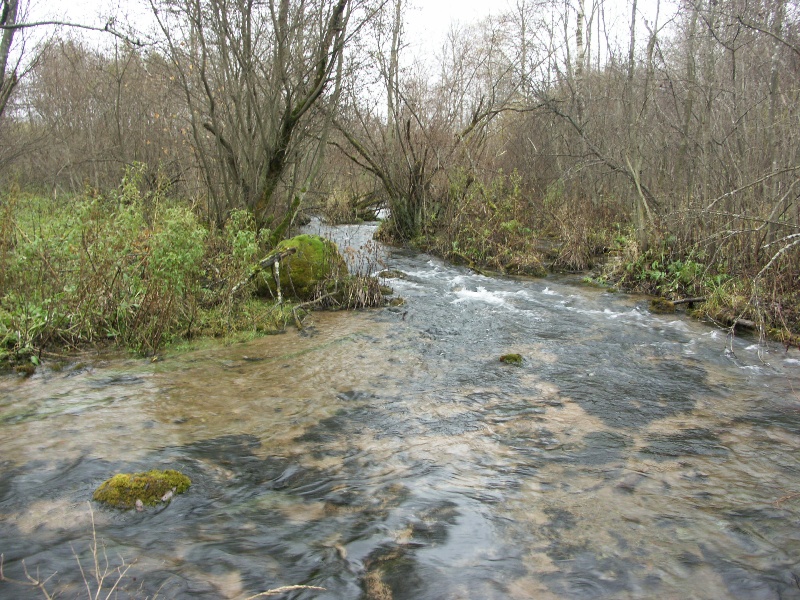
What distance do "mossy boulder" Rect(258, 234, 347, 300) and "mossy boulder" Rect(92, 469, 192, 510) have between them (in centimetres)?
555

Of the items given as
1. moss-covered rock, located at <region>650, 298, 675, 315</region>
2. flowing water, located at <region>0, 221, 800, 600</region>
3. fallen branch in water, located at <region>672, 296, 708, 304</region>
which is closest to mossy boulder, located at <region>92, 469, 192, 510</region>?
flowing water, located at <region>0, 221, 800, 600</region>

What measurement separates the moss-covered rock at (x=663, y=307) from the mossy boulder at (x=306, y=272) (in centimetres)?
521

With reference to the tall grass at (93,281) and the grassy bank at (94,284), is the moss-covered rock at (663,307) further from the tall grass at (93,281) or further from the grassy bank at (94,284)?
the tall grass at (93,281)

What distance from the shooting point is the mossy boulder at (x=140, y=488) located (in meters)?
3.83

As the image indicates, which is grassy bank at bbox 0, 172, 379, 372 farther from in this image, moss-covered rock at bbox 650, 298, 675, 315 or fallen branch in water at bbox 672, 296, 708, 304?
fallen branch in water at bbox 672, 296, 708, 304

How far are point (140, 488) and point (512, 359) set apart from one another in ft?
14.8

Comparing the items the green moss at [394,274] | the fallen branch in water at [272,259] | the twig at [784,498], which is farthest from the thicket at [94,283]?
the twig at [784,498]

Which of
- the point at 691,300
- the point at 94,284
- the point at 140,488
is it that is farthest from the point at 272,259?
the point at 691,300

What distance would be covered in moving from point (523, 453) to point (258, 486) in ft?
6.90

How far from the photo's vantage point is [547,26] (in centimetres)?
1806

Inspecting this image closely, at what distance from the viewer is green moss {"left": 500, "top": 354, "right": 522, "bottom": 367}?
280 inches

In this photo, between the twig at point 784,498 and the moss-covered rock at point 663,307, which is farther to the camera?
the moss-covered rock at point 663,307

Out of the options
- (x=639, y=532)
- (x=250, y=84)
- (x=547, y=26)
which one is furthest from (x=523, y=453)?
(x=547, y=26)

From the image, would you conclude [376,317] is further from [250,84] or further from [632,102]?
[632,102]
